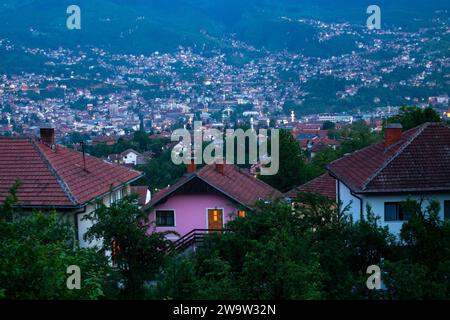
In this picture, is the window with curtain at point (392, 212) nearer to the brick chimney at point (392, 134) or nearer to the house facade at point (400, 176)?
the house facade at point (400, 176)

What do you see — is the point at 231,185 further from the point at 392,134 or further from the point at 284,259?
the point at 284,259

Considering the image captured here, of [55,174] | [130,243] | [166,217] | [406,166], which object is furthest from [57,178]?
[406,166]

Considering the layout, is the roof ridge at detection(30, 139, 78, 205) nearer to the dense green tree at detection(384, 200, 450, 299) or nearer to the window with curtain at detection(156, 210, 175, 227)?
the window with curtain at detection(156, 210, 175, 227)

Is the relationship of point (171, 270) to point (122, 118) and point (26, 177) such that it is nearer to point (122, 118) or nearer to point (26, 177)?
point (26, 177)

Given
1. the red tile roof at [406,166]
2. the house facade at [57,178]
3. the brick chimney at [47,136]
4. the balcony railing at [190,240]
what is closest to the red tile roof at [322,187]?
the red tile roof at [406,166]
